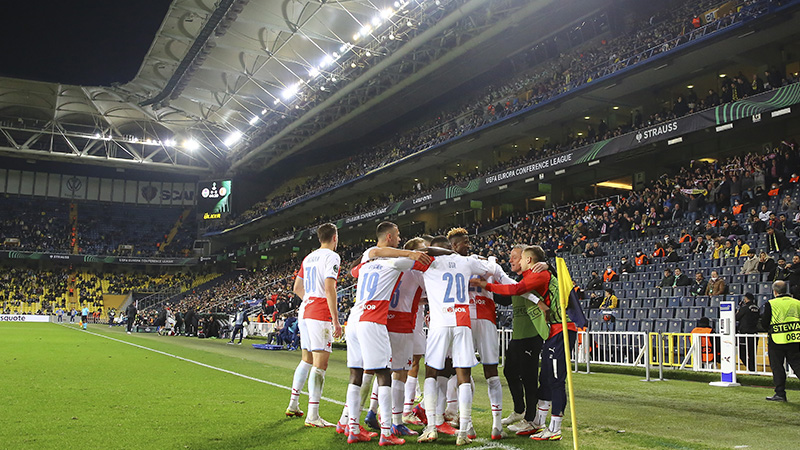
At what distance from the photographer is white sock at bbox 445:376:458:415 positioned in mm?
6926

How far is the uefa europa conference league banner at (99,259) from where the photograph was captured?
2370 inches

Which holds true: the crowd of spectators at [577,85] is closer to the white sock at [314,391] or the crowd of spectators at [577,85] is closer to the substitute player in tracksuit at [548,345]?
the substitute player in tracksuit at [548,345]

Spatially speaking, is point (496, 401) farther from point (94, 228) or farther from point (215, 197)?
point (94, 228)

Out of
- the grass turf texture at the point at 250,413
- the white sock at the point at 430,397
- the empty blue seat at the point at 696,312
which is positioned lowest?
the grass turf texture at the point at 250,413

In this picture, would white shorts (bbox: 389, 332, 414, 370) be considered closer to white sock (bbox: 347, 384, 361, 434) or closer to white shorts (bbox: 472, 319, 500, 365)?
white sock (bbox: 347, 384, 361, 434)

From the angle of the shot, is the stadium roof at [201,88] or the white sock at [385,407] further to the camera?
the stadium roof at [201,88]

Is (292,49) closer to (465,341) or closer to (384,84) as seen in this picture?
(384,84)

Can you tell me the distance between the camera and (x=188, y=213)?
7306 cm

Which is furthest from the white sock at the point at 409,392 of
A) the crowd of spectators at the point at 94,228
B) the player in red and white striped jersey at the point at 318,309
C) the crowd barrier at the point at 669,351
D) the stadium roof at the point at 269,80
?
the crowd of spectators at the point at 94,228

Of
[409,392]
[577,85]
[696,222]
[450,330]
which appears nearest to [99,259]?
[577,85]

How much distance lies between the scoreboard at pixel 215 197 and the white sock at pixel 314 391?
5736 centimetres

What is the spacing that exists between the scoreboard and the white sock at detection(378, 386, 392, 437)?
192ft

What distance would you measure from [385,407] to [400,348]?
0.74m

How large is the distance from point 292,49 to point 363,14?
669 centimetres
